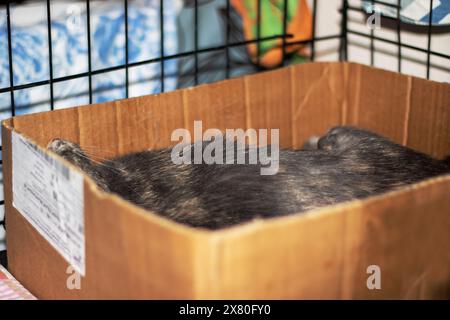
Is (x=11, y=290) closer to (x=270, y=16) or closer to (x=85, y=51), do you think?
(x=85, y=51)

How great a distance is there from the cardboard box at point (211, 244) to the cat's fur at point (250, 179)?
11cm

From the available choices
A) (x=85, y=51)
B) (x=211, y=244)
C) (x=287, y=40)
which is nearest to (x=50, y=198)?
(x=211, y=244)

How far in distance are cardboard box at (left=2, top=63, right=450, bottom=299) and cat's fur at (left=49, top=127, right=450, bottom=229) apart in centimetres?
11

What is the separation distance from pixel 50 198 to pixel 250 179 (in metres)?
0.25

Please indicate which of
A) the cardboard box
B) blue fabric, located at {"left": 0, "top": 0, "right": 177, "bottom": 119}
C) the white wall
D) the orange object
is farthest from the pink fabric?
the white wall

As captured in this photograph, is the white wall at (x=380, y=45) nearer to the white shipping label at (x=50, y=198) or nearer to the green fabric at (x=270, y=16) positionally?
the green fabric at (x=270, y=16)

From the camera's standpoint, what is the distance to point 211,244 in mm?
667

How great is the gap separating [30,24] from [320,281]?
80cm

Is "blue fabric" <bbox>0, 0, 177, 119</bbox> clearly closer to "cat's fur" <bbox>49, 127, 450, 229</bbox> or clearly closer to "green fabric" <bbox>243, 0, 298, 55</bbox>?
"green fabric" <bbox>243, 0, 298, 55</bbox>

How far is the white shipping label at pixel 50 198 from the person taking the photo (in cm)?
86

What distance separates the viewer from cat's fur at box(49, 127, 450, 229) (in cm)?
96
